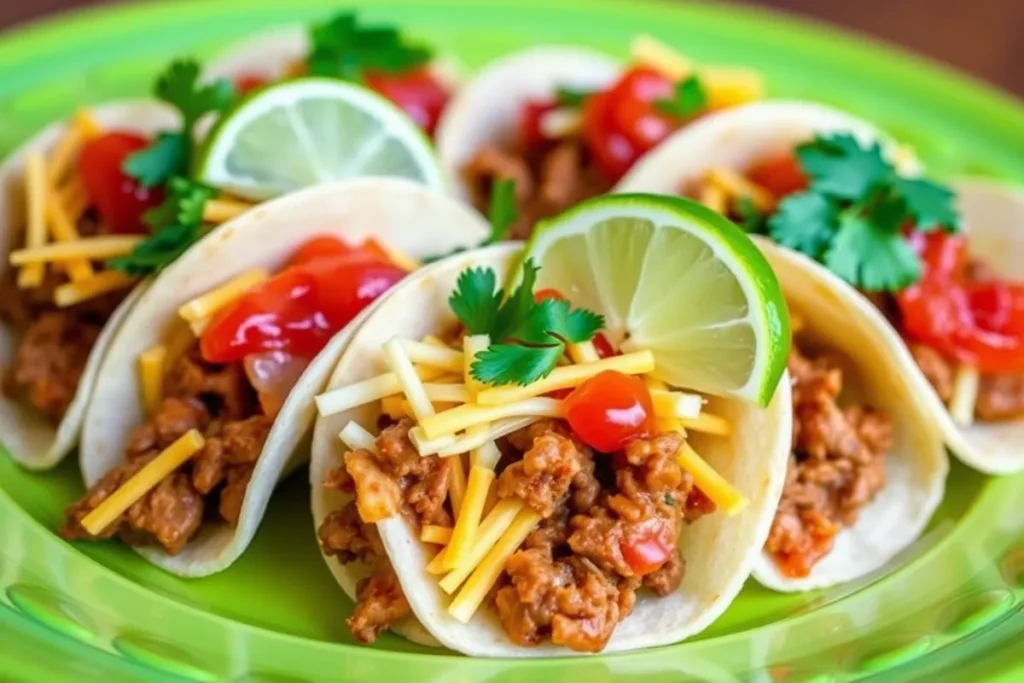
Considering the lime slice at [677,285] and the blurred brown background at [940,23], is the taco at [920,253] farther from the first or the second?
the blurred brown background at [940,23]

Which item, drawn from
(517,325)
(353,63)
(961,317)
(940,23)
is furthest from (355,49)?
(940,23)

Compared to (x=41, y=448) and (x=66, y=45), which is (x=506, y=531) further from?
(x=66, y=45)

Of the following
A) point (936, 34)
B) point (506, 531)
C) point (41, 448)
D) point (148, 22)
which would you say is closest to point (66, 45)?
point (148, 22)

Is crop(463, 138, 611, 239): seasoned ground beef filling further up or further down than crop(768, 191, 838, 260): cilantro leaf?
further down

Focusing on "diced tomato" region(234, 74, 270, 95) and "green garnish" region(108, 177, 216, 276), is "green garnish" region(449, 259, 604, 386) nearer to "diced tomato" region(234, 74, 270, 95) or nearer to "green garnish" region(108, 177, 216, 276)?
"green garnish" region(108, 177, 216, 276)

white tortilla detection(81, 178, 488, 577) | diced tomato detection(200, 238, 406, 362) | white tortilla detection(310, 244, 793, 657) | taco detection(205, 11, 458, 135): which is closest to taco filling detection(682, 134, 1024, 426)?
white tortilla detection(310, 244, 793, 657)

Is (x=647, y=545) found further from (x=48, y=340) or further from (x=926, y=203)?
(x=48, y=340)

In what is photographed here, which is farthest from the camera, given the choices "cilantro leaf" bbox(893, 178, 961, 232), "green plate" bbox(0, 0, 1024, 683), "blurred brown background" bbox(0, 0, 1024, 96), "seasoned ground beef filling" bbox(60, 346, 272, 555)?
"blurred brown background" bbox(0, 0, 1024, 96)
